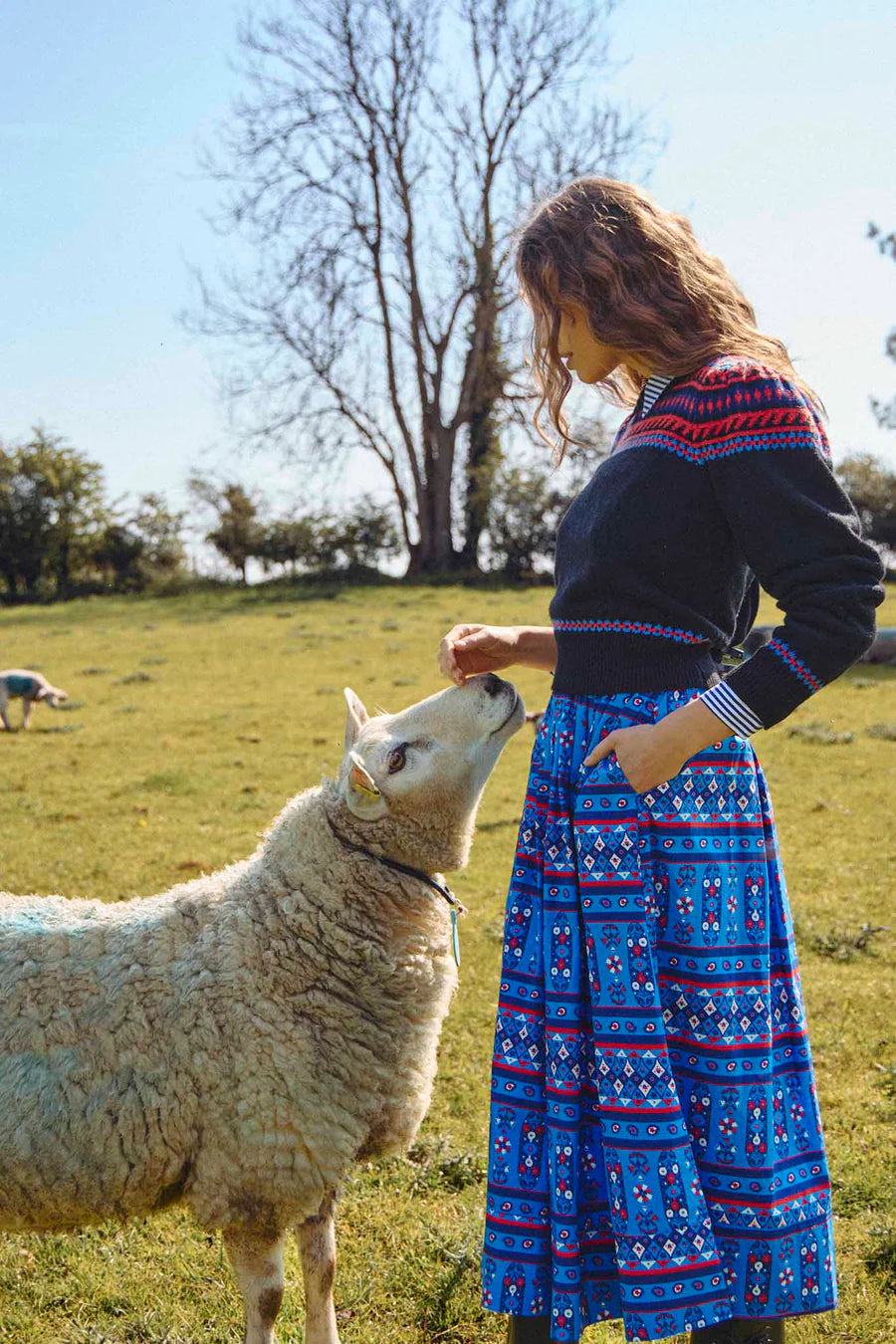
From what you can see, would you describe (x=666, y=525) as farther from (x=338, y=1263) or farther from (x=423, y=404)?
(x=423, y=404)

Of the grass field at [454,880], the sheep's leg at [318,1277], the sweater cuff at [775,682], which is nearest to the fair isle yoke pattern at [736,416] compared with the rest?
the sweater cuff at [775,682]

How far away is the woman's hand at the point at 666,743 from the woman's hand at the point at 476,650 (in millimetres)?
648

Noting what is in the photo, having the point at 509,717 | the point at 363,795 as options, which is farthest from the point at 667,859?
the point at 363,795

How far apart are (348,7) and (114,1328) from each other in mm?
28457

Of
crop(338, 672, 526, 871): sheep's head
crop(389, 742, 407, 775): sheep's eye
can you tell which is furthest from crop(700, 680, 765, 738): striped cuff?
crop(389, 742, 407, 775): sheep's eye

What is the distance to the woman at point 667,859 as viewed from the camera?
5.89ft

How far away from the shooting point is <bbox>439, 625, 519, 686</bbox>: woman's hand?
248 cm

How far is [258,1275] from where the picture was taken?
2402 mm

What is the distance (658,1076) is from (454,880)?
4.65 meters

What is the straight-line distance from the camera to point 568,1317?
6.28 feet

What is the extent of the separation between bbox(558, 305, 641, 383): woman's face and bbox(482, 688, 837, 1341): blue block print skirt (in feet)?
2.11

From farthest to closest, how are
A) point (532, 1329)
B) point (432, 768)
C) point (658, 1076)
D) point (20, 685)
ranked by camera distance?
point (20, 685) → point (432, 768) → point (532, 1329) → point (658, 1076)

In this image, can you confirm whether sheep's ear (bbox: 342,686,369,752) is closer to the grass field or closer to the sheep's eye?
the sheep's eye

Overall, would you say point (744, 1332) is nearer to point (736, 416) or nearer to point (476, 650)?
point (476, 650)
